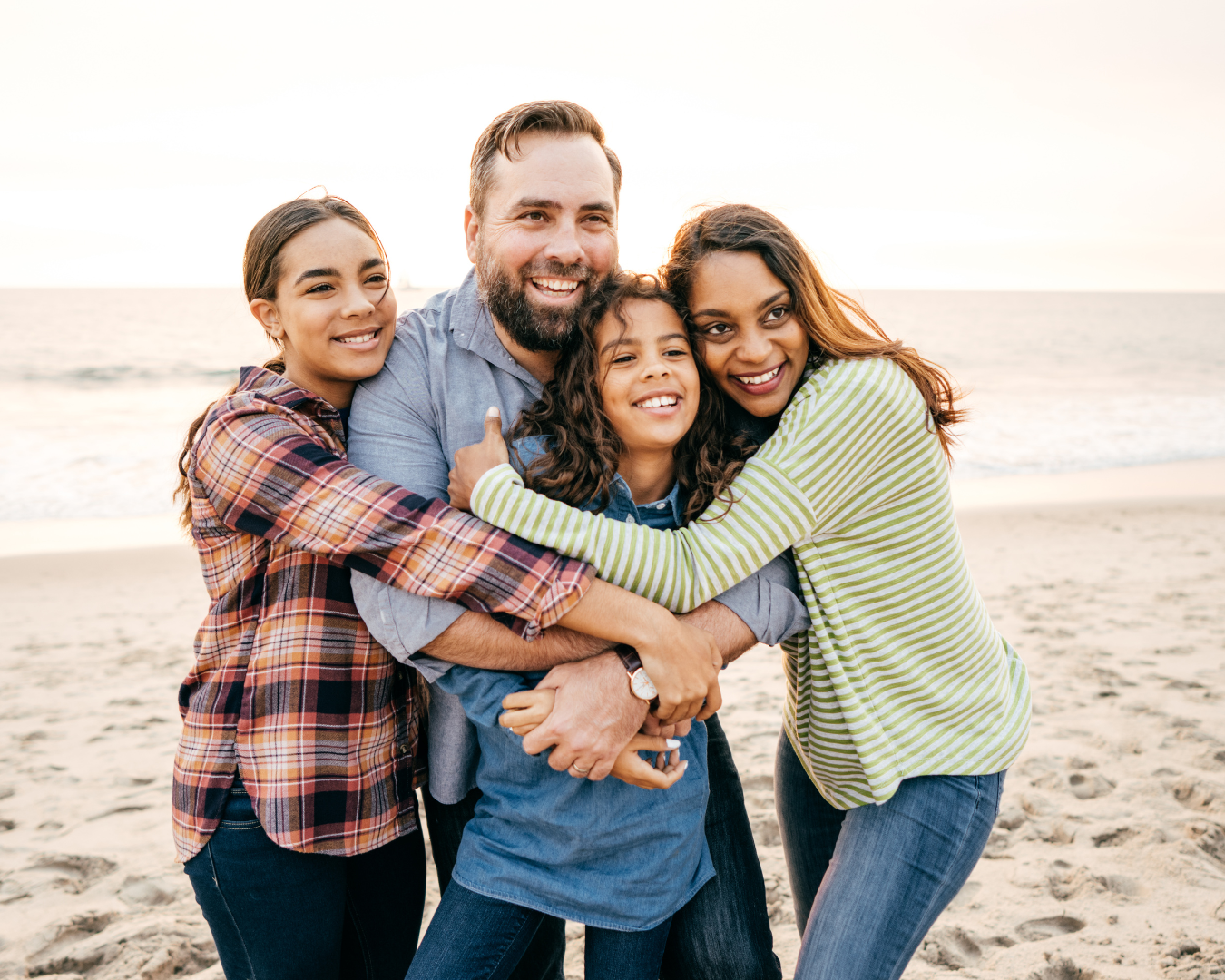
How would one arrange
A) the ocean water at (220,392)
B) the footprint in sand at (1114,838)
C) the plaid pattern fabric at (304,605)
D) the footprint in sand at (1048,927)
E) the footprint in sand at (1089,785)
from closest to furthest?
the plaid pattern fabric at (304,605)
the footprint in sand at (1048,927)
the footprint in sand at (1114,838)
the footprint in sand at (1089,785)
the ocean water at (220,392)

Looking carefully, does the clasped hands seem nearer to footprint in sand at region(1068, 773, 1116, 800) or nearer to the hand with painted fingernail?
the hand with painted fingernail

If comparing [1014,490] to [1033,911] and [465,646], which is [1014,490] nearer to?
[1033,911]

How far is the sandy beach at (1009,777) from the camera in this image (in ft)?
11.0

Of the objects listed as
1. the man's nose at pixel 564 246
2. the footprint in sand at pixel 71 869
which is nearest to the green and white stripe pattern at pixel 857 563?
the man's nose at pixel 564 246

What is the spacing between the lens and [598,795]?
205 centimetres

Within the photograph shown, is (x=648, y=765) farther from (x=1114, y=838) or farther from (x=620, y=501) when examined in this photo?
(x=1114, y=838)

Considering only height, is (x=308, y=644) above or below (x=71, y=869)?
above

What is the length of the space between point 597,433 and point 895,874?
131 cm

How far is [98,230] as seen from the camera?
55.3 metres

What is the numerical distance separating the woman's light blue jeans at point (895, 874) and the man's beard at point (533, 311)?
1.51 meters

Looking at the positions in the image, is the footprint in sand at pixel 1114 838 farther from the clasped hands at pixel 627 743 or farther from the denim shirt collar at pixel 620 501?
the denim shirt collar at pixel 620 501

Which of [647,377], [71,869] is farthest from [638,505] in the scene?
[71,869]

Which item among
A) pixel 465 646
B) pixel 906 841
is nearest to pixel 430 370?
pixel 465 646

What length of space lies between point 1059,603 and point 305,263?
23.6 feet
